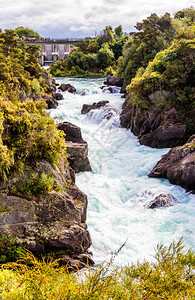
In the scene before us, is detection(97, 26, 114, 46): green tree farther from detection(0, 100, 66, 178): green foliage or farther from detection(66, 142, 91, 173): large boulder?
detection(0, 100, 66, 178): green foliage

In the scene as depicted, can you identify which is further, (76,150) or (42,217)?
(76,150)

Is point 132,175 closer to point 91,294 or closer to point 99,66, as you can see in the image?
point 91,294

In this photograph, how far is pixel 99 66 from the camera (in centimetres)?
5869

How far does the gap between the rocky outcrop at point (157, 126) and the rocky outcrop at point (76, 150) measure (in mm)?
5997

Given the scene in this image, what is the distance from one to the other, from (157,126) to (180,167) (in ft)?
20.4

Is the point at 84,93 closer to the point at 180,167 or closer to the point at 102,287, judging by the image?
the point at 180,167

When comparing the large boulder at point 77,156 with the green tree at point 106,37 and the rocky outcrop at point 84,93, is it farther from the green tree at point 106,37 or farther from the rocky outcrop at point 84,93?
the green tree at point 106,37

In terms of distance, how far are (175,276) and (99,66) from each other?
59.4m

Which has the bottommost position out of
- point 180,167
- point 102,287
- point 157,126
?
point 180,167

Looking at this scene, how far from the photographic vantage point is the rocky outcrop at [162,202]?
1086 centimetres

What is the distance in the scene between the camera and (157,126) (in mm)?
17703

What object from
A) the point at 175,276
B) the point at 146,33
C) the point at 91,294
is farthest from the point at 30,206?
the point at 146,33

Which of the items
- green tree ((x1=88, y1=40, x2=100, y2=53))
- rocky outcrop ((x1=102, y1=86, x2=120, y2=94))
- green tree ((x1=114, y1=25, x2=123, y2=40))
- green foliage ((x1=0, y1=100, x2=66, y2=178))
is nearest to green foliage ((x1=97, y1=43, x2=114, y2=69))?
green tree ((x1=88, y1=40, x2=100, y2=53))

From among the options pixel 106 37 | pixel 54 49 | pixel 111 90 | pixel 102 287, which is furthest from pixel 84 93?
pixel 54 49
